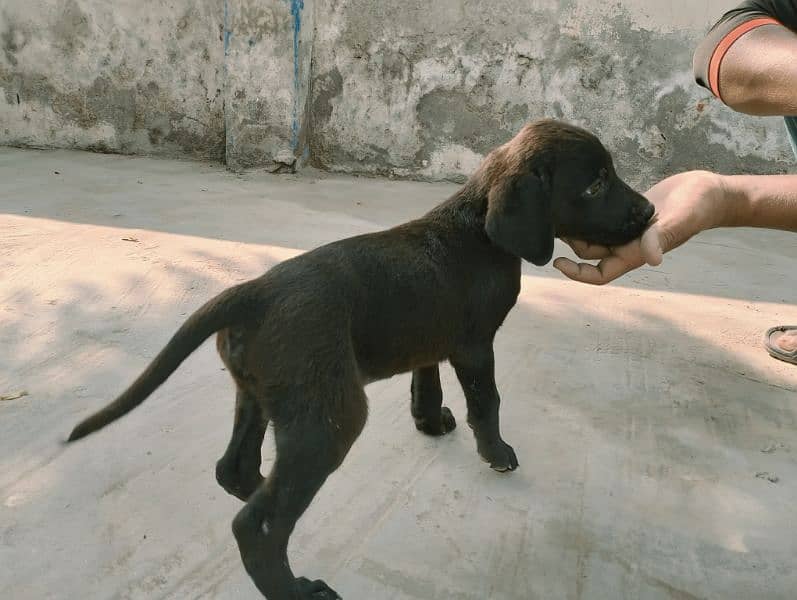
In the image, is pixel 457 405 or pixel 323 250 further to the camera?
pixel 457 405

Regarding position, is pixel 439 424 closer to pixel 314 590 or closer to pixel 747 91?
pixel 314 590

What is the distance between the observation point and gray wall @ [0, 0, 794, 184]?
630 cm

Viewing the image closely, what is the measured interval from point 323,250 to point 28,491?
124 cm

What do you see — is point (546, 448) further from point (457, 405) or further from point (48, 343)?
point (48, 343)

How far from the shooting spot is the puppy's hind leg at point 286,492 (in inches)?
75.6

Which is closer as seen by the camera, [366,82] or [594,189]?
[594,189]

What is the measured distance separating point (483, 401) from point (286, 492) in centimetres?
86

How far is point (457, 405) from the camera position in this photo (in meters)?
3.16

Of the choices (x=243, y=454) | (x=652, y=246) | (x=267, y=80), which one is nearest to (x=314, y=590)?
(x=243, y=454)

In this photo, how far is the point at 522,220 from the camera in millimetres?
2330

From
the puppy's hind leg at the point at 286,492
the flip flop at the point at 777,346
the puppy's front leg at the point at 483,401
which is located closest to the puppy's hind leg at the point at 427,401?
the puppy's front leg at the point at 483,401

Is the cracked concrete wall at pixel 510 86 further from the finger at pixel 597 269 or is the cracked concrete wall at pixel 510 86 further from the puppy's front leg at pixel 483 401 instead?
the puppy's front leg at pixel 483 401

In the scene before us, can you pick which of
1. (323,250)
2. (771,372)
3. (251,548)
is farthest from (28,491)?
(771,372)

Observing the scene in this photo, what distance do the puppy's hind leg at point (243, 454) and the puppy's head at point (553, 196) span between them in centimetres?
93
